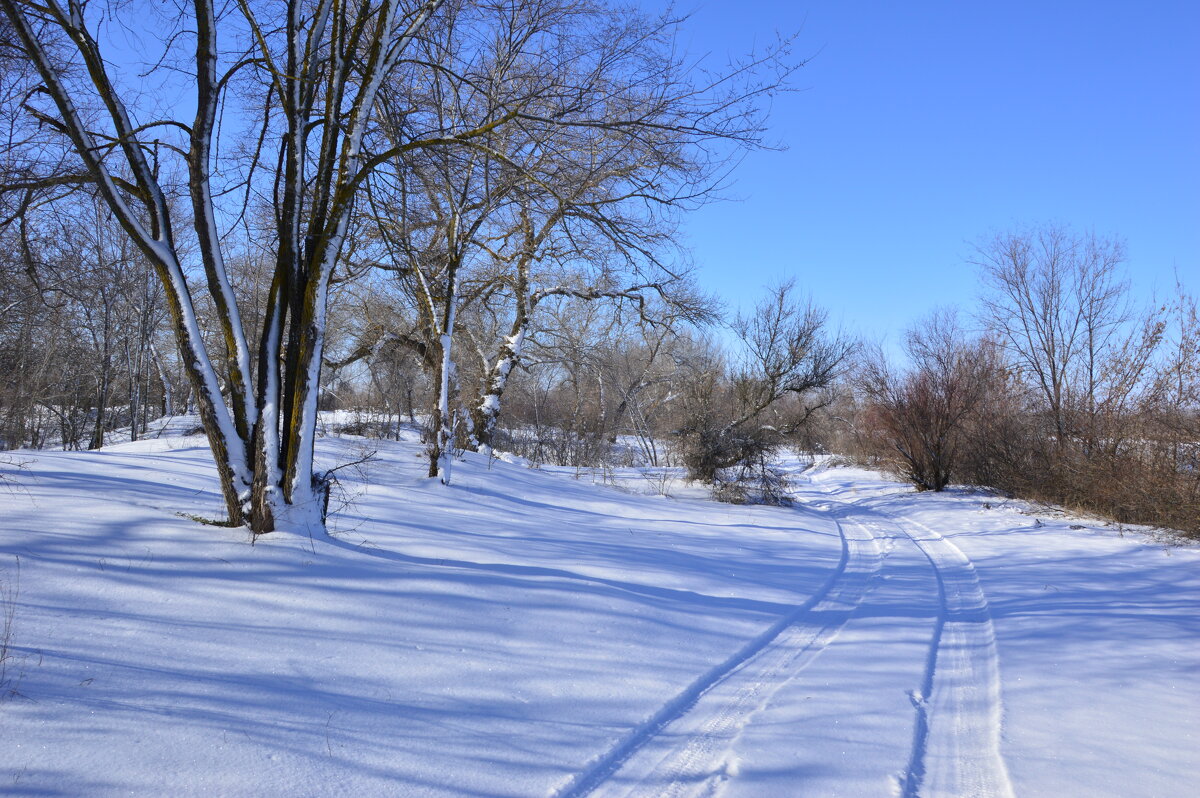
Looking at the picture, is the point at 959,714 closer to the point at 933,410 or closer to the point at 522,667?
the point at 522,667

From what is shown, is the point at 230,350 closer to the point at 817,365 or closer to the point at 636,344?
the point at 817,365

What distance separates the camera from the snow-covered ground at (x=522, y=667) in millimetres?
2934

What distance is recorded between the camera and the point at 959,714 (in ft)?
13.2

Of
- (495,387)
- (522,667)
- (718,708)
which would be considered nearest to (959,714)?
(718,708)

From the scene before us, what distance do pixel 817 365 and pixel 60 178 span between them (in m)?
18.9

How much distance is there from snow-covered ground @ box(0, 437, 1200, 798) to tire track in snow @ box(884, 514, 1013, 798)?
0.02 metres

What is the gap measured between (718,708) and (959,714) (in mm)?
1457

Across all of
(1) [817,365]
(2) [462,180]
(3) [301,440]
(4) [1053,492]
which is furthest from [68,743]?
(1) [817,365]

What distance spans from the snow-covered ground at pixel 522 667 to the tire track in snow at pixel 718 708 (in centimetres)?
2

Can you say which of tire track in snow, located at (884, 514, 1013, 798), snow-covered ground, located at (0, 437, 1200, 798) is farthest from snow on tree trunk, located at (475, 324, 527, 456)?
tire track in snow, located at (884, 514, 1013, 798)

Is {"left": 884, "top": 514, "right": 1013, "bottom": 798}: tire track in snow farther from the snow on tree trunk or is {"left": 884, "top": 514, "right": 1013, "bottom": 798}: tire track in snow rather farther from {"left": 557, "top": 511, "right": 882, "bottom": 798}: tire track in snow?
Answer: the snow on tree trunk

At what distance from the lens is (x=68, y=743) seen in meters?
2.63

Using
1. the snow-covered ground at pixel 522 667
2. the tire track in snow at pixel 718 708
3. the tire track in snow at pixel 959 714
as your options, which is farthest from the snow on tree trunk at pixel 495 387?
the tire track in snow at pixel 959 714

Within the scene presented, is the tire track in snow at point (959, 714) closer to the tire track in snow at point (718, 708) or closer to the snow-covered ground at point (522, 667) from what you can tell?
the snow-covered ground at point (522, 667)
